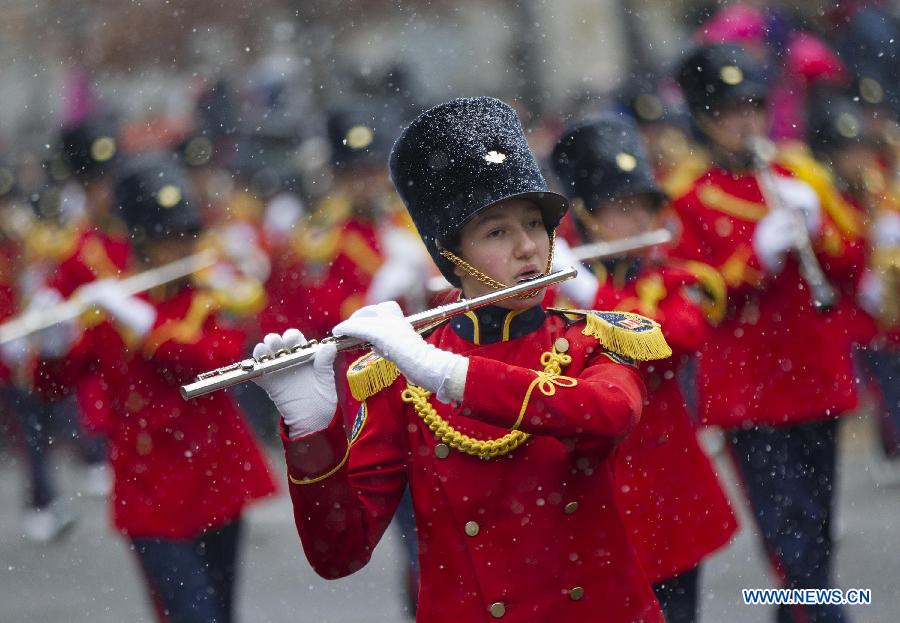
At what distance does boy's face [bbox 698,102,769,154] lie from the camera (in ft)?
20.5

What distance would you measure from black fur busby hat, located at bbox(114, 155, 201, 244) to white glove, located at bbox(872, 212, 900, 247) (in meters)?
2.90

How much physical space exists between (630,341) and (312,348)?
67cm

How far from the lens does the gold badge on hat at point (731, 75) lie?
21.0 feet

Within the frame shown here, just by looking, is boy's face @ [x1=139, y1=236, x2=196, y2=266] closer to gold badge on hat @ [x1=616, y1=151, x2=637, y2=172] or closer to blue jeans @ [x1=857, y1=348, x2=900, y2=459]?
gold badge on hat @ [x1=616, y1=151, x2=637, y2=172]

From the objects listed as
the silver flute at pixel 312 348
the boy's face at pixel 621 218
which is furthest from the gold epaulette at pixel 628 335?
the boy's face at pixel 621 218

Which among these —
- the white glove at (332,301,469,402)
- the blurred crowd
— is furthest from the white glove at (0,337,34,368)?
the white glove at (332,301,469,402)

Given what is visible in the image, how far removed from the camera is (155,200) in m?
6.71

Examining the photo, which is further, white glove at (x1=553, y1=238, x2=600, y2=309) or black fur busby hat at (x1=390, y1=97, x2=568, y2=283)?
white glove at (x1=553, y1=238, x2=600, y2=309)

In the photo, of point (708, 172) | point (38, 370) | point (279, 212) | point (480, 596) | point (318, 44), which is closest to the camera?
point (480, 596)

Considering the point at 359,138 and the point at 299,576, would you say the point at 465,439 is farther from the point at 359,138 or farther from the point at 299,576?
the point at 299,576

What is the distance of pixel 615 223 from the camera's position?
224 inches

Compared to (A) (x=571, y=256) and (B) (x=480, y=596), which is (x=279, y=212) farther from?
(B) (x=480, y=596)

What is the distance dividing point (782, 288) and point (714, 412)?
1.66 ft

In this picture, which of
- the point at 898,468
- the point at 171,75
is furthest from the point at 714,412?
the point at 171,75
